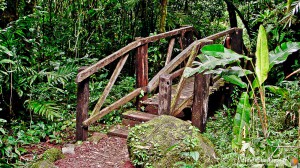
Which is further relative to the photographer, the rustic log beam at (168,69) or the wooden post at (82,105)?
the rustic log beam at (168,69)

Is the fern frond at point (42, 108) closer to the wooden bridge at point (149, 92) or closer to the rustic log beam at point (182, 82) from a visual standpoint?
the wooden bridge at point (149, 92)

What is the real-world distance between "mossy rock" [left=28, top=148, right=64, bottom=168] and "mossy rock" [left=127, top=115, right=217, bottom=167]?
936 mm

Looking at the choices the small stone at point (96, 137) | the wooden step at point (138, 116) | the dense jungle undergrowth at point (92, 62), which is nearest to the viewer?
the dense jungle undergrowth at point (92, 62)

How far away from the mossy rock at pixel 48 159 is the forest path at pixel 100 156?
7 cm

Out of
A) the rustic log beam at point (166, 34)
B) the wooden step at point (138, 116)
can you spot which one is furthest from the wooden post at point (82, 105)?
the rustic log beam at point (166, 34)

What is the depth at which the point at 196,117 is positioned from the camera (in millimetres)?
5602

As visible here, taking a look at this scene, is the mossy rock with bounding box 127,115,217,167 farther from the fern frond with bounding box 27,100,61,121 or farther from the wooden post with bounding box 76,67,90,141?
the fern frond with bounding box 27,100,61,121

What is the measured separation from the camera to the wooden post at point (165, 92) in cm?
505

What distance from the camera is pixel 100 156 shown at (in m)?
4.78

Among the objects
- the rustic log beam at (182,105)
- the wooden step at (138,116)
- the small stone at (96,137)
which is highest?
the rustic log beam at (182,105)

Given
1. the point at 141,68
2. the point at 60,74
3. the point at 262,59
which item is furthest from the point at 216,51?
the point at 60,74

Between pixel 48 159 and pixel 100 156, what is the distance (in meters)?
0.69

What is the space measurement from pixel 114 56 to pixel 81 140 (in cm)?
134

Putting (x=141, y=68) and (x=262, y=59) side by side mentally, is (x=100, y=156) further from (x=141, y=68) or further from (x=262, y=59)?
(x=262, y=59)
